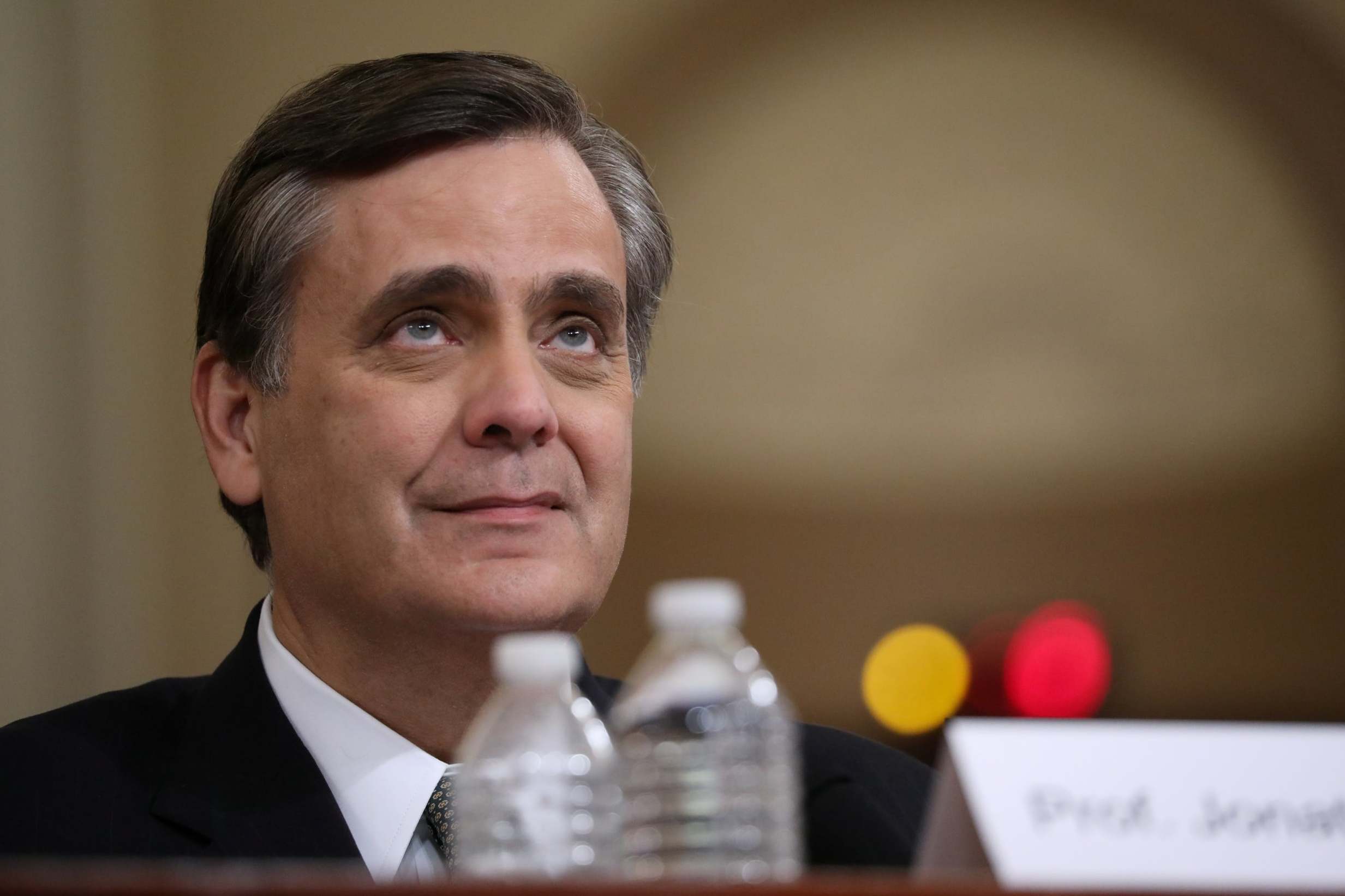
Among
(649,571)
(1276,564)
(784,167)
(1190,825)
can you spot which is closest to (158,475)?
(649,571)

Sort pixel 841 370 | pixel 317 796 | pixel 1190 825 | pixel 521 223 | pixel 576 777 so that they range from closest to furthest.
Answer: pixel 1190 825 < pixel 576 777 < pixel 317 796 < pixel 521 223 < pixel 841 370

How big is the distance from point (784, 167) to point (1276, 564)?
176cm

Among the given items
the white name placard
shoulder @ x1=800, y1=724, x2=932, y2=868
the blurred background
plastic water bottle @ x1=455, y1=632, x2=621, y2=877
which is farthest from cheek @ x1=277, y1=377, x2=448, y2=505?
the blurred background

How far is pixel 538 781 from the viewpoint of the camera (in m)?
0.89

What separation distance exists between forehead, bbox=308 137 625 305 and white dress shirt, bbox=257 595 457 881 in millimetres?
417

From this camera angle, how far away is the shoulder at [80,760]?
139 cm

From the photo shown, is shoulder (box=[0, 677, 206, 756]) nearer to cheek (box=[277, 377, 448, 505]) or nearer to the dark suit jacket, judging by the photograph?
the dark suit jacket

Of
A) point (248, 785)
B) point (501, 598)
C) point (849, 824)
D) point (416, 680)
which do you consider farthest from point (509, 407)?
point (849, 824)

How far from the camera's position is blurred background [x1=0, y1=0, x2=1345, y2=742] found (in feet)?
13.1

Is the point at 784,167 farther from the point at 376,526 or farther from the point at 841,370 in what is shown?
the point at 376,526

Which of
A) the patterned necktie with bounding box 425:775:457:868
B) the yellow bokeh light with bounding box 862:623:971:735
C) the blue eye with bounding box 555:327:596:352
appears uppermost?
the blue eye with bounding box 555:327:596:352

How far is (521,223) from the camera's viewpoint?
155 centimetres

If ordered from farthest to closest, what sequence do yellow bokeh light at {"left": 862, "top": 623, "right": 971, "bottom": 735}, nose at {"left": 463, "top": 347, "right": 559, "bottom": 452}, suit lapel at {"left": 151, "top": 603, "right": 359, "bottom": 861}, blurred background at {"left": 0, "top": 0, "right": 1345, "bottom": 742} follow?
1. blurred background at {"left": 0, "top": 0, "right": 1345, "bottom": 742}
2. yellow bokeh light at {"left": 862, "top": 623, "right": 971, "bottom": 735}
3. nose at {"left": 463, "top": 347, "right": 559, "bottom": 452}
4. suit lapel at {"left": 151, "top": 603, "right": 359, "bottom": 861}

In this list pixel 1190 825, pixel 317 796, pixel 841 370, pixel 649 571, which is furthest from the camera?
pixel 841 370
